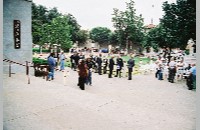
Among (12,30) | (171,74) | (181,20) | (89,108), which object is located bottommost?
(89,108)

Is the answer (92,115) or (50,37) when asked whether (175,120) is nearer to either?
(92,115)

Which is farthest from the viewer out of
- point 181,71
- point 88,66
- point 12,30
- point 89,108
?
point 181,71

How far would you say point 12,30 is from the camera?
12672 millimetres

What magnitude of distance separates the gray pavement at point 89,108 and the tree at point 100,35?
1932 inches

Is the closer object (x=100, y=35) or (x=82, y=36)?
(x=82, y=36)

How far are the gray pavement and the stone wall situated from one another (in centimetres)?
110

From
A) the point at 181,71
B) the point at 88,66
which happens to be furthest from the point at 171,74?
the point at 88,66

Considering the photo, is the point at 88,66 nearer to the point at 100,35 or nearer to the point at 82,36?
the point at 82,36

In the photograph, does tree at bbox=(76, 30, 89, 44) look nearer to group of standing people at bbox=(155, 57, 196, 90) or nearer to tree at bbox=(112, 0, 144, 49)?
tree at bbox=(112, 0, 144, 49)

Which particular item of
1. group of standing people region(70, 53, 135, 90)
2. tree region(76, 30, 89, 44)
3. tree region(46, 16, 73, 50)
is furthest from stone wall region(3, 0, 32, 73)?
tree region(76, 30, 89, 44)

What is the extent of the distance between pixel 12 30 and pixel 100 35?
162 feet

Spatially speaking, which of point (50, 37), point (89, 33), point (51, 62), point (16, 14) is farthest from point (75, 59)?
point (89, 33)

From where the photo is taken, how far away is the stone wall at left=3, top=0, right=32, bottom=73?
12430 mm

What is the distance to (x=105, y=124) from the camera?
7.04 m
